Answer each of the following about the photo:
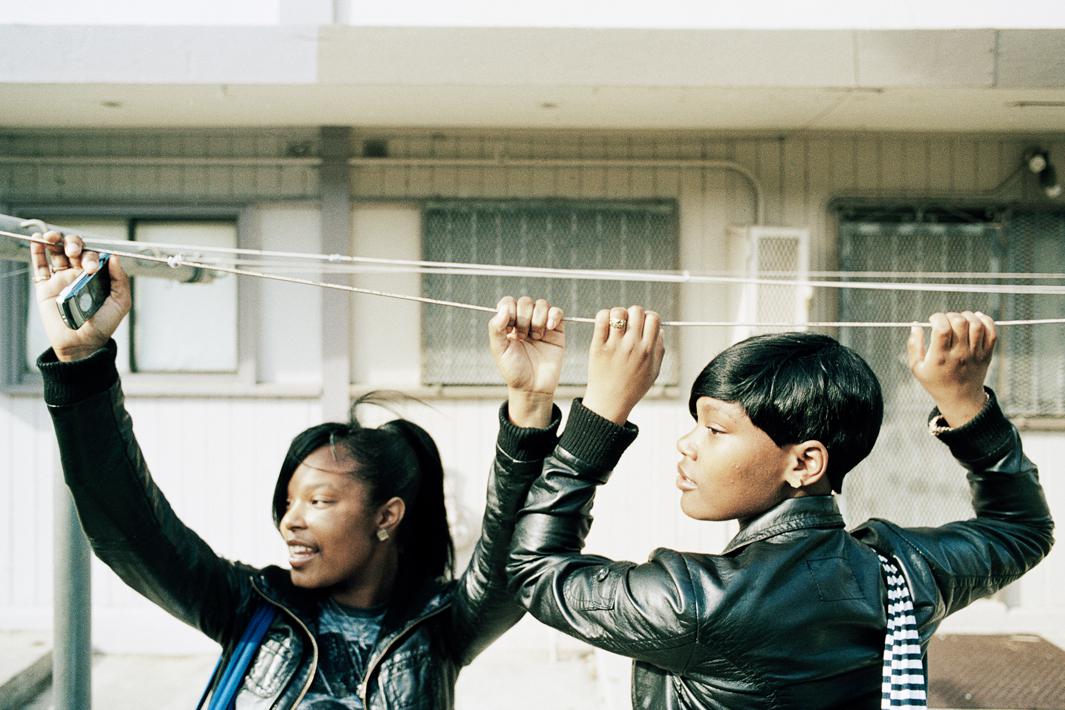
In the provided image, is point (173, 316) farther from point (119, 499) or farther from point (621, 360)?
point (621, 360)

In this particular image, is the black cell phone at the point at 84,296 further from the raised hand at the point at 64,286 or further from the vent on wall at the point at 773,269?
the vent on wall at the point at 773,269

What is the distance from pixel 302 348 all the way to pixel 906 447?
3552mm

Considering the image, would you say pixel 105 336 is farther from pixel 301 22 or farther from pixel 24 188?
pixel 24 188

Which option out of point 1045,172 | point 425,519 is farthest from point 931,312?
point 425,519

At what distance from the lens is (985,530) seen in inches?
56.1

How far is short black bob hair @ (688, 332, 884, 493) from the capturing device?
1208 mm

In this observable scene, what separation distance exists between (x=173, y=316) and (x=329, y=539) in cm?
367

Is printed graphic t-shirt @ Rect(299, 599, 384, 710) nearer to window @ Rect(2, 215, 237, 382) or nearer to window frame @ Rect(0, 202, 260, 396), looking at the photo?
window frame @ Rect(0, 202, 260, 396)

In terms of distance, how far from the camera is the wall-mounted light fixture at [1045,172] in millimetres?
4820

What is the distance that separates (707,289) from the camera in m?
4.90

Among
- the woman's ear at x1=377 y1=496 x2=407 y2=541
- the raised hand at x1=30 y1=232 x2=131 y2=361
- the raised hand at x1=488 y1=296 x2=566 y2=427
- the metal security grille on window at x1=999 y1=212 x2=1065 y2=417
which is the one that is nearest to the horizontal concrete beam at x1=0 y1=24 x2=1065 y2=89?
the metal security grille on window at x1=999 y1=212 x2=1065 y2=417

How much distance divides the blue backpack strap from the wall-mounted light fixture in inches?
191

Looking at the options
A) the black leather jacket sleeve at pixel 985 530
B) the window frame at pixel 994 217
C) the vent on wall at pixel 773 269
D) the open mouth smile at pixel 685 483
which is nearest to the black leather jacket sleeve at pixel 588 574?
the open mouth smile at pixel 685 483

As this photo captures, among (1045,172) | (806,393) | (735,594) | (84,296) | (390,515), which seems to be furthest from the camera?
(1045,172)
